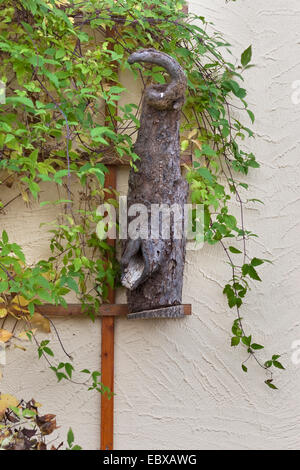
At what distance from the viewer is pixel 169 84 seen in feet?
5.08

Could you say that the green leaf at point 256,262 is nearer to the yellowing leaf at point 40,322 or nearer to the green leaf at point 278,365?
the green leaf at point 278,365

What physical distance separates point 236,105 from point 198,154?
341 millimetres

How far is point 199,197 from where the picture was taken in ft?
5.42

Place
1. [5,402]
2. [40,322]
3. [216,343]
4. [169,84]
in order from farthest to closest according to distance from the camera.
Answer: [216,343]
[40,322]
[169,84]
[5,402]

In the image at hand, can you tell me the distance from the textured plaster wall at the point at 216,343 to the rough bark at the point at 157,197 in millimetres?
203

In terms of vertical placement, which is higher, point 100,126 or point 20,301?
point 100,126

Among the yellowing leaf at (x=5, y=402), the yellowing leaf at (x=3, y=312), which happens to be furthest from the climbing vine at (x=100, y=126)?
the yellowing leaf at (x=5, y=402)

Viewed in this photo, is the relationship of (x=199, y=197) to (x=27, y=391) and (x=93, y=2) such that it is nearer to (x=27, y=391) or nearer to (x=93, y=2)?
(x=93, y=2)

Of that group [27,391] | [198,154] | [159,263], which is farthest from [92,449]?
[198,154]

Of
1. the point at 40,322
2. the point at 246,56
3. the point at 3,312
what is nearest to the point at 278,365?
the point at 40,322

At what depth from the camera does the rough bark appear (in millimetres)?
1562

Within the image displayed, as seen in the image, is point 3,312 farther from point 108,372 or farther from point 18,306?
point 108,372

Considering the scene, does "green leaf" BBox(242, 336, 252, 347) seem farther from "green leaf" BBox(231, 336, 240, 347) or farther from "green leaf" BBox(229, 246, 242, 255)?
"green leaf" BBox(229, 246, 242, 255)

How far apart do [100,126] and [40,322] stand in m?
0.65
